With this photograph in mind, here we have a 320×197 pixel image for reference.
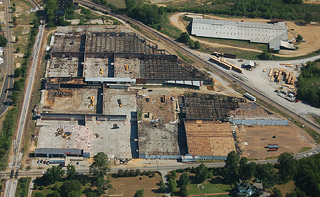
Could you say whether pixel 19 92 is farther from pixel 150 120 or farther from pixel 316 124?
pixel 316 124

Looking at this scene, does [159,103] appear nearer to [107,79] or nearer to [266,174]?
[107,79]

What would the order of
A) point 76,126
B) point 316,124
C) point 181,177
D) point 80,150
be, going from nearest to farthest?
point 181,177 < point 80,150 < point 76,126 < point 316,124

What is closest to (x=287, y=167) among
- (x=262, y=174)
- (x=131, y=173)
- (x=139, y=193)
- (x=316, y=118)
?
(x=262, y=174)

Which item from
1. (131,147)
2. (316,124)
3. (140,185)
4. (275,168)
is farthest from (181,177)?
(316,124)

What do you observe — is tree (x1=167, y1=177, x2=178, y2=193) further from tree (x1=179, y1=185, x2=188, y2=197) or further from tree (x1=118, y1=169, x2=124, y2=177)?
tree (x1=118, y1=169, x2=124, y2=177)

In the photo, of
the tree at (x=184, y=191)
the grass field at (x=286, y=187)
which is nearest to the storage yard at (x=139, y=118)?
the tree at (x=184, y=191)
